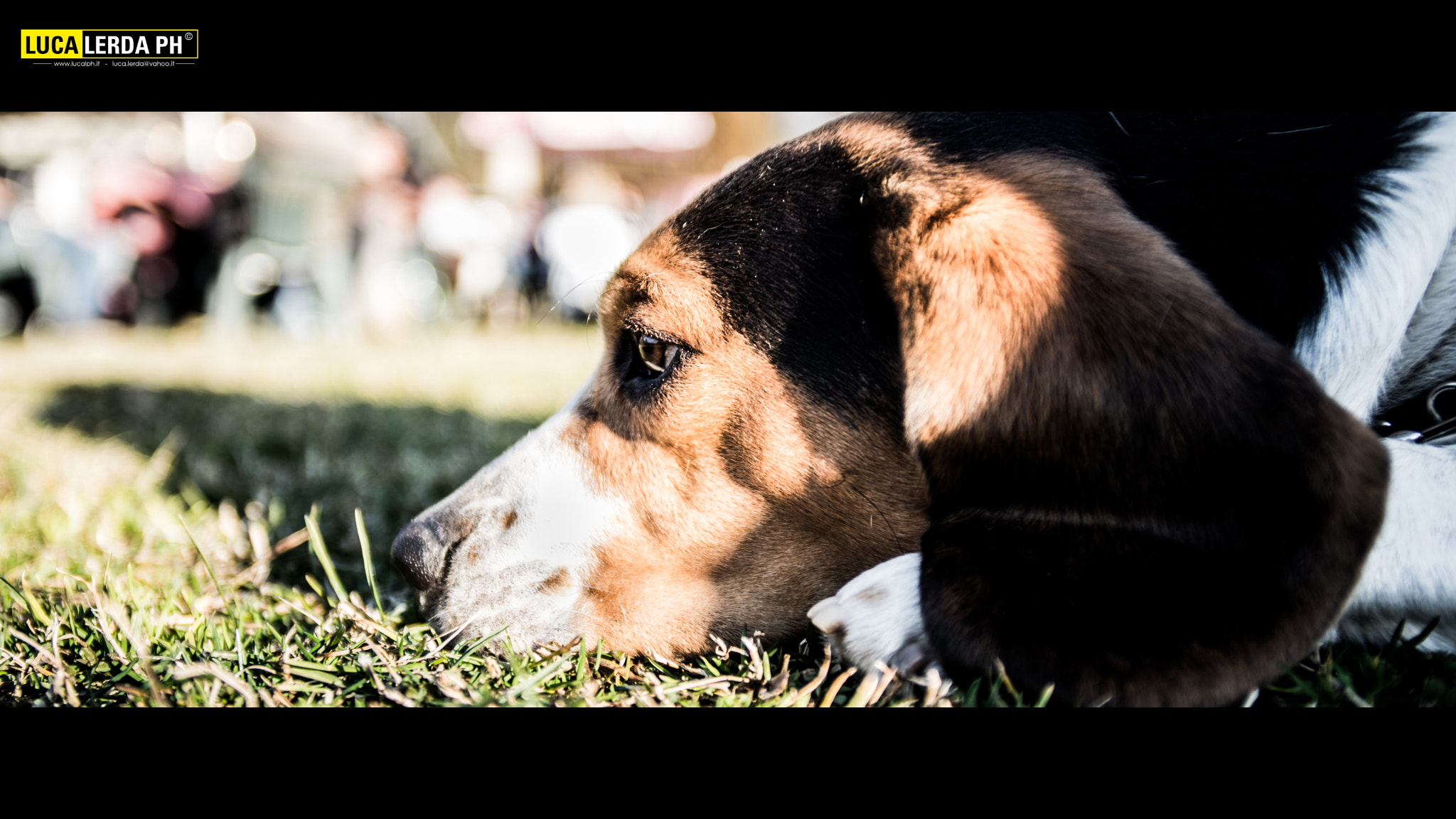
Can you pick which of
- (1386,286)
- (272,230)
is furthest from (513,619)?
(272,230)

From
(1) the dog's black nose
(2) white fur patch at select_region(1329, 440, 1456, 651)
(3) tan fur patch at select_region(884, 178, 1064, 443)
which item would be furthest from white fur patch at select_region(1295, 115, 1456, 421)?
(1) the dog's black nose

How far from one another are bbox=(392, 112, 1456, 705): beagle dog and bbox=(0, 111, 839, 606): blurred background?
45cm

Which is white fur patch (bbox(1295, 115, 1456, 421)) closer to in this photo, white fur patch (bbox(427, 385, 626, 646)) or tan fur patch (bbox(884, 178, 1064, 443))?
tan fur patch (bbox(884, 178, 1064, 443))

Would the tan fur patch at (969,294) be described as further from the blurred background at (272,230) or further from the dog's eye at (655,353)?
the blurred background at (272,230)

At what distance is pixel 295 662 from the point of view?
169 centimetres

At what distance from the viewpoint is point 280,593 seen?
2229mm

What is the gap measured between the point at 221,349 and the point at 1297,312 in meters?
9.86
